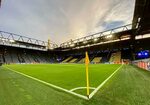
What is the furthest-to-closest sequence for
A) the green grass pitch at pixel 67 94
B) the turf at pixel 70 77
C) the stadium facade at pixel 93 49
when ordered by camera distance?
the stadium facade at pixel 93 49 < the turf at pixel 70 77 < the green grass pitch at pixel 67 94

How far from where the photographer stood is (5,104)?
11.9 feet

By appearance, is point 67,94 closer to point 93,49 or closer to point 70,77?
point 70,77

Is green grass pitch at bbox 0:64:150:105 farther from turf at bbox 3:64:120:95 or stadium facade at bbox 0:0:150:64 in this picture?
stadium facade at bbox 0:0:150:64

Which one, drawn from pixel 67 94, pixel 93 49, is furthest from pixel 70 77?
pixel 93 49

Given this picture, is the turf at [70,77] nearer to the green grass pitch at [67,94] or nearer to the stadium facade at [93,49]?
the green grass pitch at [67,94]

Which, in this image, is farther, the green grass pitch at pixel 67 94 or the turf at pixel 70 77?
the turf at pixel 70 77

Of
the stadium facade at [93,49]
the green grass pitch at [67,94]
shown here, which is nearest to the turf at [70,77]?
the green grass pitch at [67,94]

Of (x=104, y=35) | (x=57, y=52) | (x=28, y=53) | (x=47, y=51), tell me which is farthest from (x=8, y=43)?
(x=104, y=35)

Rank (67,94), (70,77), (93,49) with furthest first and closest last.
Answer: (93,49)
(70,77)
(67,94)

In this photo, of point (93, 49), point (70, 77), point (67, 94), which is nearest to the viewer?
point (67, 94)

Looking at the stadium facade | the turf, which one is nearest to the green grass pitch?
the turf

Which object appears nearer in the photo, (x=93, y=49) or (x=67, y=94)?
(x=67, y=94)

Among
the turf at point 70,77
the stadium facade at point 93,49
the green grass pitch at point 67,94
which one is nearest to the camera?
the green grass pitch at point 67,94

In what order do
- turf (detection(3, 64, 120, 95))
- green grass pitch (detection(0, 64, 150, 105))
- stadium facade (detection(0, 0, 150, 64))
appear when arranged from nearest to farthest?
1. green grass pitch (detection(0, 64, 150, 105))
2. turf (detection(3, 64, 120, 95))
3. stadium facade (detection(0, 0, 150, 64))
